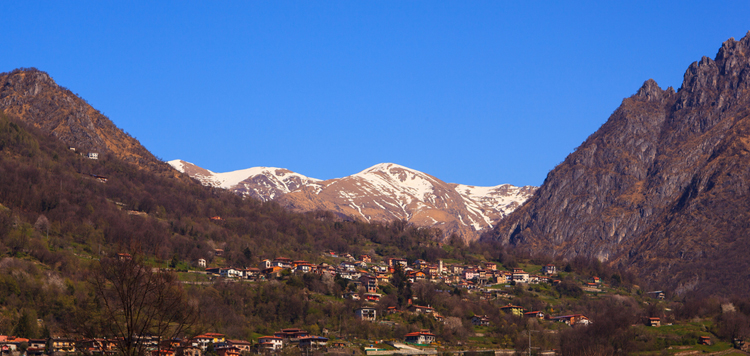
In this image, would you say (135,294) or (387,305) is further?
(387,305)

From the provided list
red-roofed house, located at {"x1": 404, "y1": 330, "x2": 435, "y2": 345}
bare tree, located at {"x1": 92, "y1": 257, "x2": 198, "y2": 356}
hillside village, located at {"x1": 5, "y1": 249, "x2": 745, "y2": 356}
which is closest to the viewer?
bare tree, located at {"x1": 92, "y1": 257, "x2": 198, "y2": 356}

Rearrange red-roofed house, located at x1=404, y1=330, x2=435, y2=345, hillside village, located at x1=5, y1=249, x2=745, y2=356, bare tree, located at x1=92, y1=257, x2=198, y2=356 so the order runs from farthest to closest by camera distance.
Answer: red-roofed house, located at x1=404, y1=330, x2=435, y2=345
hillside village, located at x1=5, y1=249, x2=745, y2=356
bare tree, located at x1=92, y1=257, x2=198, y2=356

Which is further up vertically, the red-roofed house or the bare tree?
the bare tree

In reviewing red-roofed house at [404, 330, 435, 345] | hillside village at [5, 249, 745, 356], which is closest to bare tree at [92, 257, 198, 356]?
hillside village at [5, 249, 745, 356]

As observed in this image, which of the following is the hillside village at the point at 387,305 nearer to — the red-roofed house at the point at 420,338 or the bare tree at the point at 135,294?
the red-roofed house at the point at 420,338

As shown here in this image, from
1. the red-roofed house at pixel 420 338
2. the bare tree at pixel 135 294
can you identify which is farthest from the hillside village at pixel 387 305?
the bare tree at pixel 135 294

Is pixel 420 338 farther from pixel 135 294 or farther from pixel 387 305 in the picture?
pixel 135 294

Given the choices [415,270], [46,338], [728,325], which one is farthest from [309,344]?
[415,270]

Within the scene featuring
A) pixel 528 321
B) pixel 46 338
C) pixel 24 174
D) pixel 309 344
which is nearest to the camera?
pixel 46 338

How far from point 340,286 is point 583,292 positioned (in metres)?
58.5

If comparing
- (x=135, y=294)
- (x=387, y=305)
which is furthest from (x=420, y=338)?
(x=135, y=294)

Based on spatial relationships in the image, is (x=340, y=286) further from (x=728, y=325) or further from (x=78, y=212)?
(x=728, y=325)

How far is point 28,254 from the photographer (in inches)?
5182

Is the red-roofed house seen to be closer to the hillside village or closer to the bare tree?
the hillside village
